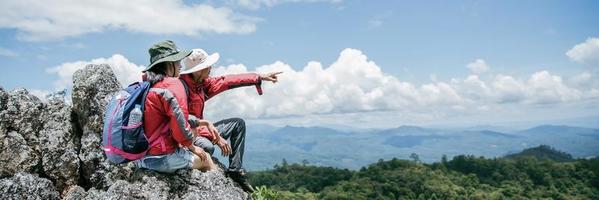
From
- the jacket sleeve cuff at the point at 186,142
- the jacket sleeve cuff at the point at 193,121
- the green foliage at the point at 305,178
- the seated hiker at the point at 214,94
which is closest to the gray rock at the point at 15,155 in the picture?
the seated hiker at the point at 214,94

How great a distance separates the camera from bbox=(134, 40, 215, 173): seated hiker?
5781 millimetres

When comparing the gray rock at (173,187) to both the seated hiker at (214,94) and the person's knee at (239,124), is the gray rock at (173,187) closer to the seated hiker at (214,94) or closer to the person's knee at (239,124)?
the seated hiker at (214,94)

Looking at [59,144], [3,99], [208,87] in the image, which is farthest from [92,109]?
[208,87]

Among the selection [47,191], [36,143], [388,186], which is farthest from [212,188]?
[388,186]

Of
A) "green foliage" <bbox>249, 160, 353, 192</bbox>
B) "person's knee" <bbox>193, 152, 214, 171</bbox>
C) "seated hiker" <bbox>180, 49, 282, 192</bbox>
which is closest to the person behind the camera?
"person's knee" <bbox>193, 152, 214, 171</bbox>

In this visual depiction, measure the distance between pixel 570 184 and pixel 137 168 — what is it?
142 m

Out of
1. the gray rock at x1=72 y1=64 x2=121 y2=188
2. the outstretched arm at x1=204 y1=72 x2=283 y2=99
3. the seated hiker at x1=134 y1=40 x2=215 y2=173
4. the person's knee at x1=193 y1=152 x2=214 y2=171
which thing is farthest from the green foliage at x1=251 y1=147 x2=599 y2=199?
the seated hiker at x1=134 y1=40 x2=215 y2=173

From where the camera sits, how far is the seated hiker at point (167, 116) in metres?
5.78

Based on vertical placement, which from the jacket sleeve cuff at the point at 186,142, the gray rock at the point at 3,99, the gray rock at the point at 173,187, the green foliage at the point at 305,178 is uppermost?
the gray rock at the point at 3,99

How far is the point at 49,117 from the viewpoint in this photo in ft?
28.5

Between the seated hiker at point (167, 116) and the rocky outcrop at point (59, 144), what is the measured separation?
117cm

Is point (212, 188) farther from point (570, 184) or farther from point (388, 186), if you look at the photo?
point (570, 184)

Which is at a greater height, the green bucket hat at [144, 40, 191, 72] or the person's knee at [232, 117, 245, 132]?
the green bucket hat at [144, 40, 191, 72]

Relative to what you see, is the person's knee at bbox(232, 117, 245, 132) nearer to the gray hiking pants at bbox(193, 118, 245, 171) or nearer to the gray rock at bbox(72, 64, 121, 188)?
the gray hiking pants at bbox(193, 118, 245, 171)
